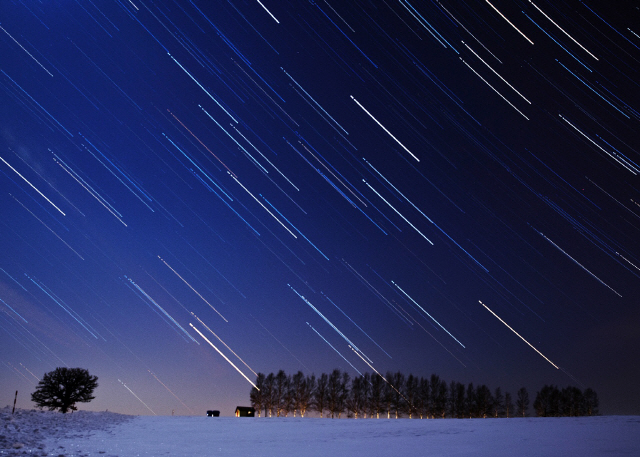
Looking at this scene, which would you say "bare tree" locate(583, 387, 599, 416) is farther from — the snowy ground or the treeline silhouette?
the snowy ground

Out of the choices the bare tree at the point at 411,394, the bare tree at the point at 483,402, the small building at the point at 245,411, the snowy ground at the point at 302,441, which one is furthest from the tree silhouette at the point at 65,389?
the bare tree at the point at 483,402

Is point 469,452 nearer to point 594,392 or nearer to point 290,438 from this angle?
point 290,438

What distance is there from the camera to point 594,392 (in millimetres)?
102312

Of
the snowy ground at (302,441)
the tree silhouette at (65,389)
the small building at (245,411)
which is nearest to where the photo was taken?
the snowy ground at (302,441)

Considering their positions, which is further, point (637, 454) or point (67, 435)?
point (67, 435)

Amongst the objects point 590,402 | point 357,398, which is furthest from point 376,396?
point 590,402

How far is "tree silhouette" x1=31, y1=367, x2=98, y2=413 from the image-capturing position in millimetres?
59812

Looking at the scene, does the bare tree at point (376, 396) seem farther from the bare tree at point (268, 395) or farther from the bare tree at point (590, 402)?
the bare tree at point (590, 402)

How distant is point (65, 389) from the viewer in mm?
61156

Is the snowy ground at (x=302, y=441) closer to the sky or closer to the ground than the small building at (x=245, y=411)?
closer to the sky

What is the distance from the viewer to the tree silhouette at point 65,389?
196 feet

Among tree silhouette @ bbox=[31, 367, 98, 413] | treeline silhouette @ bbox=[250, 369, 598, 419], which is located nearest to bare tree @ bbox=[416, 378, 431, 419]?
treeline silhouette @ bbox=[250, 369, 598, 419]

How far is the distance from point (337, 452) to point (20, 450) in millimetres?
12017

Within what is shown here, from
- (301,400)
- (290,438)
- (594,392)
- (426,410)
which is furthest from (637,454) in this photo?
(594,392)
